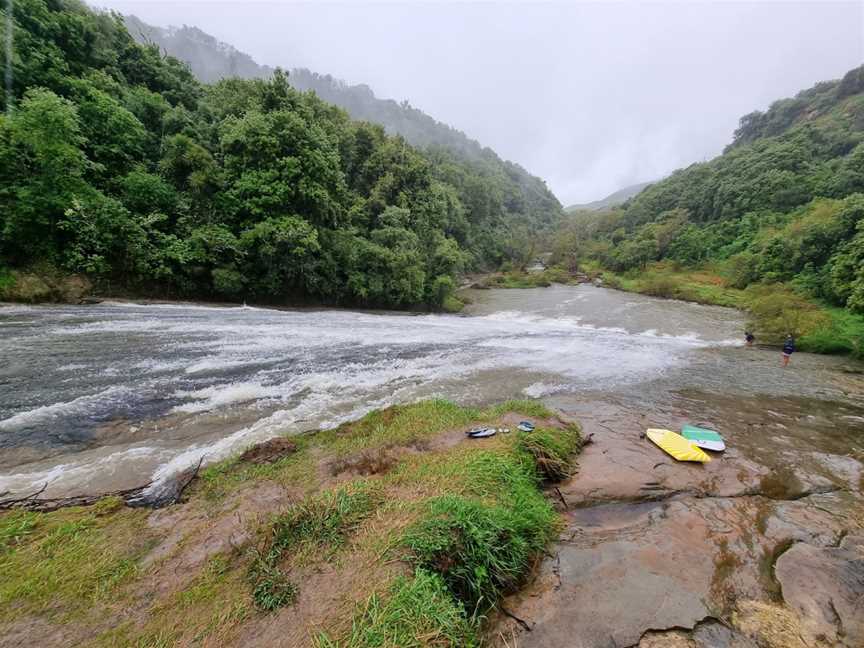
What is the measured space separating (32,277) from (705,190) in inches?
2873

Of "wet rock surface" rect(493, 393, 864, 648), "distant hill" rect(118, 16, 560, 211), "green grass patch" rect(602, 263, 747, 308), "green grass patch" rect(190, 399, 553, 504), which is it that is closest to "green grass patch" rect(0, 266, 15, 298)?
"green grass patch" rect(190, 399, 553, 504)

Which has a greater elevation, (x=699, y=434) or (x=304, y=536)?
(x=304, y=536)

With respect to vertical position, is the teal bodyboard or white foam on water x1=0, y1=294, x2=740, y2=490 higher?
white foam on water x1=0, y1=294, x2=740, y2=490

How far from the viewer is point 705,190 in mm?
52156

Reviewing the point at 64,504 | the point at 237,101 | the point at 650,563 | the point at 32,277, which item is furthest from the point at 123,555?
the point at 237,101

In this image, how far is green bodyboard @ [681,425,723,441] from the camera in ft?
18.9

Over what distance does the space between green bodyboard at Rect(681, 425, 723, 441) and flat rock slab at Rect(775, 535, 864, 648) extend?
2.10 metres

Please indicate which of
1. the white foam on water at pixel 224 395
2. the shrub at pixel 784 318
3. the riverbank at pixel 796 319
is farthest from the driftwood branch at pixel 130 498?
the shrub at pixel 784 318

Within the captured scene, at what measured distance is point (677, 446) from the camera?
534 centimetres

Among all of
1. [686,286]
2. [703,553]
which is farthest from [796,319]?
[703,553]

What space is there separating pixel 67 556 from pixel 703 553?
5.66 meters

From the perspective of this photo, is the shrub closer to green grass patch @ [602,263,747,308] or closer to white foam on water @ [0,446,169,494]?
green grass patch @ [602,263,747,308]

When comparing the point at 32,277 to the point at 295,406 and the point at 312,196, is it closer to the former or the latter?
the point at 312,196

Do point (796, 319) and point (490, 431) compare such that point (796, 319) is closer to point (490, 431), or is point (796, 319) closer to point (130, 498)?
point (490, 431)
